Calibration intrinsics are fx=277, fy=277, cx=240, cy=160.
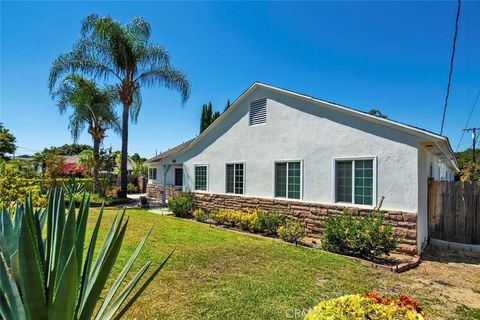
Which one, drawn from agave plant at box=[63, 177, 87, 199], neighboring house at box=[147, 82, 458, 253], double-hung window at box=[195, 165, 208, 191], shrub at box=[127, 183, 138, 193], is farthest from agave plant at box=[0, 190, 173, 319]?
shrub at box=[127, 183, 138, 193]

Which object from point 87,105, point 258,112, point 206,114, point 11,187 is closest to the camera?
point 11,187

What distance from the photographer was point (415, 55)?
42.3 feet

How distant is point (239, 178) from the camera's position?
13.2 metres

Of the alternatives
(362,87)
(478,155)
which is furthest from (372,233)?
(478,155)

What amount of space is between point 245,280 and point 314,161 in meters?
5.59

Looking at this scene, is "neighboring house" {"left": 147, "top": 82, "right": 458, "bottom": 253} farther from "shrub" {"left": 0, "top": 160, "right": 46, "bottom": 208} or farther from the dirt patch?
Result: "shrub" {"left": 0, "top": 160, "right": 46, "bottom": 208}

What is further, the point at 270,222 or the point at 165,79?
the point at 165,79

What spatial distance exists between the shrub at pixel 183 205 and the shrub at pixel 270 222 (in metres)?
5.20

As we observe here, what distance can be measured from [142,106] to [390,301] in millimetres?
20734

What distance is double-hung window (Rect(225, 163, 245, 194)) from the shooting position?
13062 mm

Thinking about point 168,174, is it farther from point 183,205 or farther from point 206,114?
point 206,114

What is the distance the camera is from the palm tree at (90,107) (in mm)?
21516

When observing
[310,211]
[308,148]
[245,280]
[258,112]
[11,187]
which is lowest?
[245,280]

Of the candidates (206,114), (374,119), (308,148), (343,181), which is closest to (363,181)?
(343,181)
